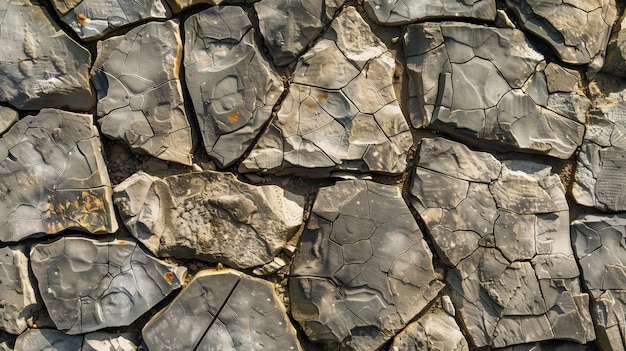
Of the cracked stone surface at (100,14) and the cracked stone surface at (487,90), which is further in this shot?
the cracked stone surface at (487,90)

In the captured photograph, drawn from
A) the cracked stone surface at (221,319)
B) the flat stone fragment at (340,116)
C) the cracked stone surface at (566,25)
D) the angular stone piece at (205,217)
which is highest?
the cracked stone surface at (566,25)

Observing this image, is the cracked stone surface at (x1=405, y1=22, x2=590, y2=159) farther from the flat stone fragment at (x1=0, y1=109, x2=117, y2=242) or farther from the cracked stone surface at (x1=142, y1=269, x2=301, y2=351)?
the flat stone fragment at (x1=0, y1=109, x2=117, y2=242)

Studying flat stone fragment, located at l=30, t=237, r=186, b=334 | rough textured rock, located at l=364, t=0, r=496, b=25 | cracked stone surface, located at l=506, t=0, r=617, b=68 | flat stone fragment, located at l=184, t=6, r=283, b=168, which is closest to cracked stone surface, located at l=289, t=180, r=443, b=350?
flat stone fragment, located at l=184, t=6, r=283, b=168

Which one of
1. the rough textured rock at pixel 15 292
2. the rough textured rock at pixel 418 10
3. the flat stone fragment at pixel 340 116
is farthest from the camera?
the rough textured rock at pixel 418 10

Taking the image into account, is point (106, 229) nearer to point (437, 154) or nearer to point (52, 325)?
point (52, 325)

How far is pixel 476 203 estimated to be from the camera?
2352 mm

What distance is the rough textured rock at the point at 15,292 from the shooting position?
7.10 ft

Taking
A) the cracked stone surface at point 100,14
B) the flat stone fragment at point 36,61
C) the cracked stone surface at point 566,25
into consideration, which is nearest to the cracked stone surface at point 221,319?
the flat stone fragment at point 36,61

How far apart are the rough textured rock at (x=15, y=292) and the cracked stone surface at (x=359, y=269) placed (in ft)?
3.26

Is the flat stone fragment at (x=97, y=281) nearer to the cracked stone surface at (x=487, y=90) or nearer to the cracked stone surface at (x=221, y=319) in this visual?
the cracked stone surface at (x=221, y=319)

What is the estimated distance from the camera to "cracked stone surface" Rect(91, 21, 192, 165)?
2242 millimetres

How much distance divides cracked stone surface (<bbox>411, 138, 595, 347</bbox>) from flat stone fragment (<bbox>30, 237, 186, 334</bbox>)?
1.09 metres

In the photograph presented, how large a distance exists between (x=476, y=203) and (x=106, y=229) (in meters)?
1.46

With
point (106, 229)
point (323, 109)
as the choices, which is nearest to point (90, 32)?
point (106, 229)
